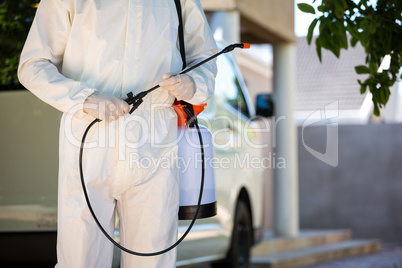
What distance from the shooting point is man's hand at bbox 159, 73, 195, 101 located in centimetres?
253

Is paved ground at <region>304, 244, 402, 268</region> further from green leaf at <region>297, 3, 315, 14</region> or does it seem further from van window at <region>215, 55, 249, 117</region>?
green leaf at <region>297, 3, 315, 14</region>

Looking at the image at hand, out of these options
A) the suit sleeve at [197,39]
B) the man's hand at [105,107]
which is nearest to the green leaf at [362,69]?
the suit sleeve at [197,39]

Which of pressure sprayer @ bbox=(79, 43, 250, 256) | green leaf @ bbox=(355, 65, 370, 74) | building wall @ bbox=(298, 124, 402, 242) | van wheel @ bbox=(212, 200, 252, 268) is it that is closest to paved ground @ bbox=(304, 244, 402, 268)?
van wheel @ bbox=(212, 200, 252, 268)

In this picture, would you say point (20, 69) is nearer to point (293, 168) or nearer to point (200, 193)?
point (200, 193)

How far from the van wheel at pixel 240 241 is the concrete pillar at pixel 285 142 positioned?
4084mm

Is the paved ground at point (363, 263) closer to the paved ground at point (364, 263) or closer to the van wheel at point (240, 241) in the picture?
the paved ground at point (364, 263)

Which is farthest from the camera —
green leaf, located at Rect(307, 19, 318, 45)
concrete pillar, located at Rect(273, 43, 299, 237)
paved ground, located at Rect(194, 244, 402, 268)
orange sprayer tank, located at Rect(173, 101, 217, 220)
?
concrete pillar, located at Rect(273, 43, 299, 237)

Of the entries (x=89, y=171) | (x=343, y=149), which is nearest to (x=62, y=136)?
(x=89, y=171)

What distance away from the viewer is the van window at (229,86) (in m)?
5.42

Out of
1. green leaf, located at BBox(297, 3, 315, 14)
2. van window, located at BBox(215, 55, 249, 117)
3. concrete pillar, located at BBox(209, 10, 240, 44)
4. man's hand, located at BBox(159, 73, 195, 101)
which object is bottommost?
man's hand, located at BBox(159, 73, 195, 101)

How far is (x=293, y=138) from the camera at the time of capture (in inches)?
402

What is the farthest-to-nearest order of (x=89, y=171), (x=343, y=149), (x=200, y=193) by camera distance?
(x=343, y=149) → (x=200, y=193) → (x=89, y=171)

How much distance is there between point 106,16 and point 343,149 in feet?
38.5

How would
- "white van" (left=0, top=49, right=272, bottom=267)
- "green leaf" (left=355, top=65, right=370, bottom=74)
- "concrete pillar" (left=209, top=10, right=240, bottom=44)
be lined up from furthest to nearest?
"concrete pillar" (left=209, top=10, right=240, bottom=44)
"white van" (left=0, top=49, right=272, bottom=267)
"green leaf" (left=355, top=65, right=370, bottom=74)
